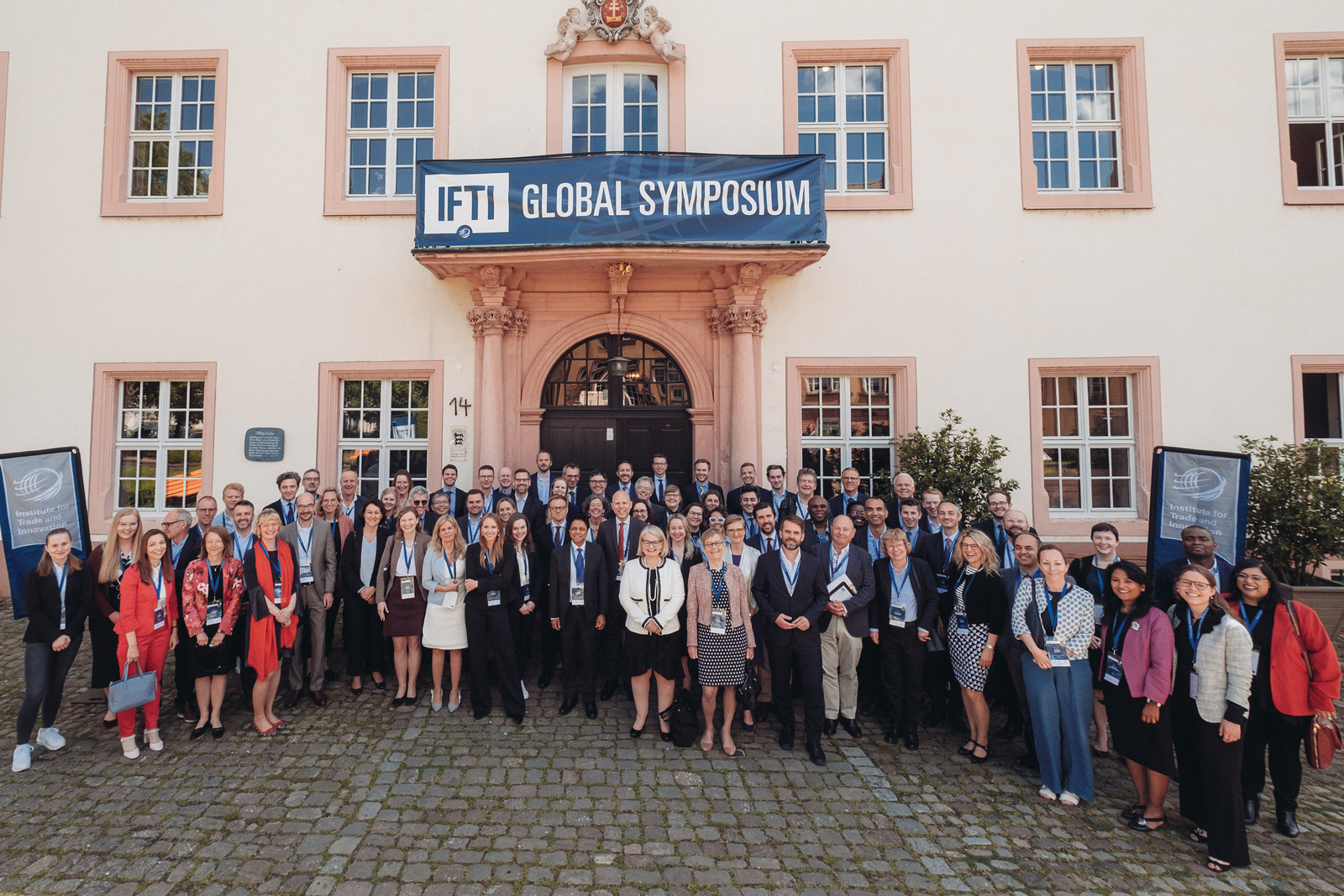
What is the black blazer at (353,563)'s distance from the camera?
548cm

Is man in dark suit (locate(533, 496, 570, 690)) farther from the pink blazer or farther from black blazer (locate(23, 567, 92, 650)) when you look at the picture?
the pink blazer

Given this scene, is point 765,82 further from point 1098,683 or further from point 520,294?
point 1098,683

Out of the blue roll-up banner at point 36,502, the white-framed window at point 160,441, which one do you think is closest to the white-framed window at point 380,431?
the white-framed window at point 160,441

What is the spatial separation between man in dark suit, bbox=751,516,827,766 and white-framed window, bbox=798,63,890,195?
5768 mm

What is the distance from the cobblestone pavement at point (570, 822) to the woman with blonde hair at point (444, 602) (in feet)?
1.41

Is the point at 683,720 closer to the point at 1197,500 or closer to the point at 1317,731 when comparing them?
the point at 1317,731

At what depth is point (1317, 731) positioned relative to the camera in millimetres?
3527

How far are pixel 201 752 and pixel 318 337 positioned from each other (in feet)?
17.8

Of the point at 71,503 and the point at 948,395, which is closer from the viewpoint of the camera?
the point at 71,503

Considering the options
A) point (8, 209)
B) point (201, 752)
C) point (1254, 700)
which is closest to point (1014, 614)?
point (1254, 700)

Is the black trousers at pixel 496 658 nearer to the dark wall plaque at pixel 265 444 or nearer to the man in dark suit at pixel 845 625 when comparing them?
the man in dark suit at pixel 845 625

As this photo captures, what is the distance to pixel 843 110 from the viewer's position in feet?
27.5

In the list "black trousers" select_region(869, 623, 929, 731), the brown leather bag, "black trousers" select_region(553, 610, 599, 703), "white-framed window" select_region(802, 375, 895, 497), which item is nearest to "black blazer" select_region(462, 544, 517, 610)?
"black trousers" select_region(553, 610, 599, 703)

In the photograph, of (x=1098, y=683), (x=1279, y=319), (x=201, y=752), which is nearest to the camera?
(x=1098, y=683)
